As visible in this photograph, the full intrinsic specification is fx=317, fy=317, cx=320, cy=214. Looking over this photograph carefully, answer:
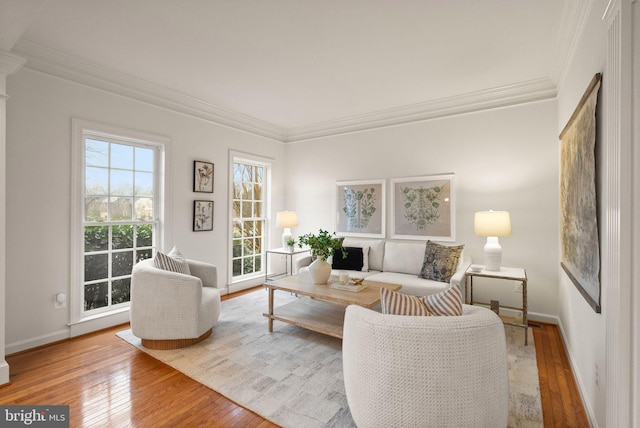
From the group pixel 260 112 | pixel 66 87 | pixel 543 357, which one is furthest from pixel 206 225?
pixel 543 357

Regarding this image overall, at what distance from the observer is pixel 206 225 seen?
4.41 metres

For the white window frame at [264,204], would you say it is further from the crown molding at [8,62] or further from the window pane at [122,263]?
the crown molding at [8,62]

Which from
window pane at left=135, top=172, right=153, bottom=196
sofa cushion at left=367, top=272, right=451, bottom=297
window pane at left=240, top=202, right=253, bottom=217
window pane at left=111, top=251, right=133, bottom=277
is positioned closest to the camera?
sofa cushion at left=367, top=272, right=451, bottom=297

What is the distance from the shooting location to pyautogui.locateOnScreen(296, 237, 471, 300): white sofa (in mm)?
3537

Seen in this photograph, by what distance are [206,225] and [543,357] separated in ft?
13.3

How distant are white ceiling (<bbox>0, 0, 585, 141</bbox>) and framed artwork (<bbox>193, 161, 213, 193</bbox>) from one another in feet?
2.27

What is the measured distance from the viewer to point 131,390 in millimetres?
2262

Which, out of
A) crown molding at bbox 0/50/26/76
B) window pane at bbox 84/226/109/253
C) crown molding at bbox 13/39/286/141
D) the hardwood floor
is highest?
crown molding at bbox 13/39/286/141

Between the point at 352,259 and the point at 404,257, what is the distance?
2.30ft

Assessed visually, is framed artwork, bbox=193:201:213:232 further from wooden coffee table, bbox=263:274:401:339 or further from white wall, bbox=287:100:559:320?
white wall, bbox=287:100:559:320

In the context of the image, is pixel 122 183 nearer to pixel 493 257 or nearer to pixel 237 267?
pixel 237 267

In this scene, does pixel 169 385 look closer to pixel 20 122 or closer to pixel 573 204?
pixel 20 122

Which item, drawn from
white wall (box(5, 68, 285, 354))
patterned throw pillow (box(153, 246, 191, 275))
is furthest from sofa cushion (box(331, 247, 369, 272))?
white wall (box(5, 68, 285, 354))

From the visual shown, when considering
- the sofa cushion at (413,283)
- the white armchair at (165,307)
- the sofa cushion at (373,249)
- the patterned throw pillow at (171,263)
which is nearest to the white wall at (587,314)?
the sofa cushion at (413,283)
